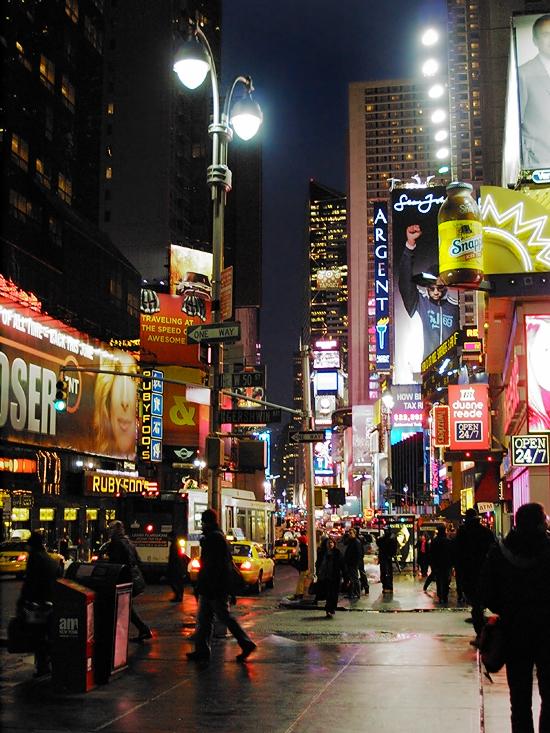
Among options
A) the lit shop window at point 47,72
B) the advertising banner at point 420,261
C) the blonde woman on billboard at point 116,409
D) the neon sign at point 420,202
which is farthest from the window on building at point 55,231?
the neon sign at point 420,202

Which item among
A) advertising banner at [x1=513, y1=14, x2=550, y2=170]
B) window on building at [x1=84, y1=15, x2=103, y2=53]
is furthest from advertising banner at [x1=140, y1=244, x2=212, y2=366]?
advertising banner at [x1=513, y1=14, x2=550, y2=170]

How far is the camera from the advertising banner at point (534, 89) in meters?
36.3

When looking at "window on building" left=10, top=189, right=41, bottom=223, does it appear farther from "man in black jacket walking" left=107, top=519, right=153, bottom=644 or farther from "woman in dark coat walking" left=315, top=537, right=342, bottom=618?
"man in black jacket walking" left=107, top=519, right=153, bottom=644

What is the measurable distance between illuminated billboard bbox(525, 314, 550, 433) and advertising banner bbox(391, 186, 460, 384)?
55.1 metres

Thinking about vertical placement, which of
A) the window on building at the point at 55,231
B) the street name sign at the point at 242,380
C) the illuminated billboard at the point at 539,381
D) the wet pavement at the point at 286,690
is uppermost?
the window on building at the point at 55,231

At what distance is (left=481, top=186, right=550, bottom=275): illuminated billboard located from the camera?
98.1 feet

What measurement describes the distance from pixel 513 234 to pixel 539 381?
5472 millimetres

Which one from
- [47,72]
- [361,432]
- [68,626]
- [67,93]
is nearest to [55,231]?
[47,72]

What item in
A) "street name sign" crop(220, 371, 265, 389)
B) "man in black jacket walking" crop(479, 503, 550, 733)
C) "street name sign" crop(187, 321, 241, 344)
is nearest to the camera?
"man in black jacket walking" crop(479, 503, 550, 733)

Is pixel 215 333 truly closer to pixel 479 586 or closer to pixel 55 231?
pixel 479 586

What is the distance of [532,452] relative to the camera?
26.5 metres

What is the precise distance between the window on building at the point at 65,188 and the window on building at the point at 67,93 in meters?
5.51

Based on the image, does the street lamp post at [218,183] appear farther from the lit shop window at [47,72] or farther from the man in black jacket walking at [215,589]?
the lit shop window at [47,72]

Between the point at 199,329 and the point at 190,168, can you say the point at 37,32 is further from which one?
the point at 199,329
